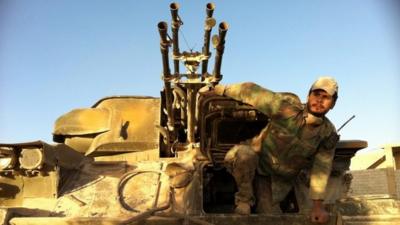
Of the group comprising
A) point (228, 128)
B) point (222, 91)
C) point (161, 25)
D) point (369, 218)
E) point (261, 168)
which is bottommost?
point (369, 218)

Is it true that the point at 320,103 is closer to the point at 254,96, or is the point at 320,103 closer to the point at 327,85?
the point at 327,85

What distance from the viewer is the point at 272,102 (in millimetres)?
4535

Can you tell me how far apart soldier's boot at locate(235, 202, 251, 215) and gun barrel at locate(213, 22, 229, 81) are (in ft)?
7.10

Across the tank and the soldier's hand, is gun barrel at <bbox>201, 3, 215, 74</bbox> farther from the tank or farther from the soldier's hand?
the soldier's hand

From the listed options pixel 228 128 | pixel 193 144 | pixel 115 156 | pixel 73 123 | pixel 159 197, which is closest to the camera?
pixel 159 197

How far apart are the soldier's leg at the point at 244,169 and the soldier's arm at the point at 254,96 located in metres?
0.47

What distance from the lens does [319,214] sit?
432 cm

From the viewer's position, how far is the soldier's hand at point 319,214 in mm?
4297

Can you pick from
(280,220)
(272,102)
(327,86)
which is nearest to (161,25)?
(272,102)

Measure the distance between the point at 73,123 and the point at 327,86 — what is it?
216 inches

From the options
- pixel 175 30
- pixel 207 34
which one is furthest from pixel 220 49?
pixel 175 30

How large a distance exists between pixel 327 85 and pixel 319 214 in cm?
118

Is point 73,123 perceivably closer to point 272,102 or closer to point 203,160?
point 203,160

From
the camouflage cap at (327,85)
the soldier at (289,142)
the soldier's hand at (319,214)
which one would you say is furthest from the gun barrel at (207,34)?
the soldier's hand at (319,214)
